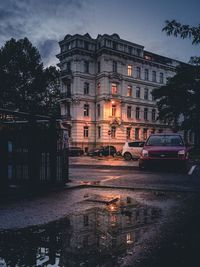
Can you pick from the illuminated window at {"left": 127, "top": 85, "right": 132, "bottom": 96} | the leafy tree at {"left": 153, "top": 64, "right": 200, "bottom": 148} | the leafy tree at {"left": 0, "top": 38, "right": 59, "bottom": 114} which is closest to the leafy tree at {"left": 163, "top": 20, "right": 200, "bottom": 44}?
the leafy tree at {"left": 0, "top": 38, "right": 59, "bottom": 114}

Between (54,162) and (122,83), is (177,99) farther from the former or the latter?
(54,162)

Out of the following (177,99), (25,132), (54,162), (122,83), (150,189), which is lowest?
(150,189)

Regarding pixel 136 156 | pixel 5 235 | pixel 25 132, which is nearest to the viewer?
pixel 5 235

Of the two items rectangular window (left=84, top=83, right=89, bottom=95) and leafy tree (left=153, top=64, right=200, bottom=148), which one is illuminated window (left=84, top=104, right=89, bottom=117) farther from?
leafy tree (left=153, top=64, right=200, bottom=148)

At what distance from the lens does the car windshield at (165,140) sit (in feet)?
48.2

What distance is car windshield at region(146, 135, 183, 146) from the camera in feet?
48.2

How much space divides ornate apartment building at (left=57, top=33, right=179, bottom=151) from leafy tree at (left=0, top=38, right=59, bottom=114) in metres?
5.09

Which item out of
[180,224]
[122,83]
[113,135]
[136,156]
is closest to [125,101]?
[122,83]

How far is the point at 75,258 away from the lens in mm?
3256

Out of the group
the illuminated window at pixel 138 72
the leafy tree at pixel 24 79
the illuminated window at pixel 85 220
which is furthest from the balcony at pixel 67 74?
the illuminated window at pixel 85 220

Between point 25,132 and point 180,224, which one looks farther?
point 25,132

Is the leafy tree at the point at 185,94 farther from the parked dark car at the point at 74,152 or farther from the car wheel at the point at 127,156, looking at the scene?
the car wheel at the point at 127,156

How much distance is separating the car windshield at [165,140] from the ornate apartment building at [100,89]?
34.8 metres

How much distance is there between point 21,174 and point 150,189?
3475 mm
